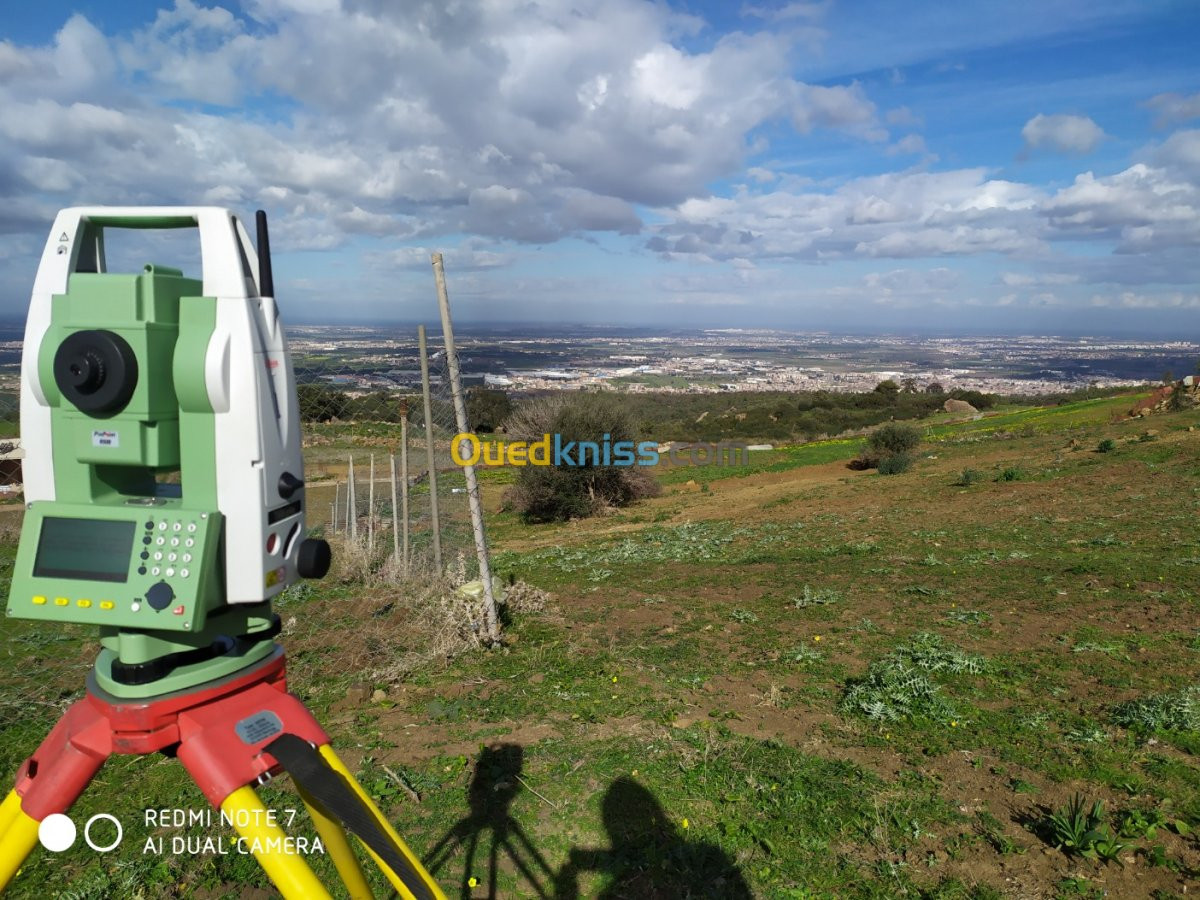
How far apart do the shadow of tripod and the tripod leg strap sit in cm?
200

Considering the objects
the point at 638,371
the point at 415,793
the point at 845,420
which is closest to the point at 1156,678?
the point at 415,793

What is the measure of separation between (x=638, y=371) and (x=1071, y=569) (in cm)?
6912

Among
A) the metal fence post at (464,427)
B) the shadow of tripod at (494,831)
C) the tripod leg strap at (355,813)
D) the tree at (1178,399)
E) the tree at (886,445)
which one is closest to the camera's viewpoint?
the tripod leg strap at (355,813)

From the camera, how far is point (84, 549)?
60.2 inches

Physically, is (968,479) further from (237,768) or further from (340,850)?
(237,768)

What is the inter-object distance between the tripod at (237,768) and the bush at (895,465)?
20.6 metres

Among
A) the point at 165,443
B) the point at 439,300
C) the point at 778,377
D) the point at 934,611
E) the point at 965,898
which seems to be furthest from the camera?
the point at 778,377

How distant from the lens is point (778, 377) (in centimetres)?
8750

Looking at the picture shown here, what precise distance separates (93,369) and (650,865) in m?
3.01

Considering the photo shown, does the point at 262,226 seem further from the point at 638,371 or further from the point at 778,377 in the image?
the point at 778,377

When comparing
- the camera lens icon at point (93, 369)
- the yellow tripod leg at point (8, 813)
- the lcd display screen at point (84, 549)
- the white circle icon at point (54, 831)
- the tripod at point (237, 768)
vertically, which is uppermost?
the camera lens icon at point (93, 369)

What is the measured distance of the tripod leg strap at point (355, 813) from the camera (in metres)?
1.36

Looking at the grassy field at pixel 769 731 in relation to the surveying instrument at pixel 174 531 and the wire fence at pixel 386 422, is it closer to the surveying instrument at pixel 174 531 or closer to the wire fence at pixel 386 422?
the wire fence at pixel 386 422

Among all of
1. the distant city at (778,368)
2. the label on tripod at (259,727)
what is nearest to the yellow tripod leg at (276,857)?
the label on tripod at (259,727)
